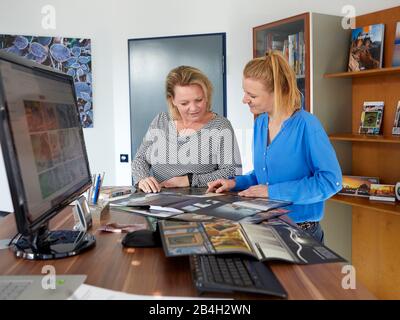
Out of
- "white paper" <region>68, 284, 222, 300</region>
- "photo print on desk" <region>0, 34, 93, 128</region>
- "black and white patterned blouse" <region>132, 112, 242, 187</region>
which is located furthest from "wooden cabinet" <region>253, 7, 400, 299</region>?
"white paper" <region>68, 284, 222, 300</region>

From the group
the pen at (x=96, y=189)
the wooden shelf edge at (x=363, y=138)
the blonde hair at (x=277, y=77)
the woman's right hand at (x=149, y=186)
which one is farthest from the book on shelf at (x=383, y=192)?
the pen at (x=96, y=189)

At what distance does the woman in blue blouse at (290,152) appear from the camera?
1580 mm

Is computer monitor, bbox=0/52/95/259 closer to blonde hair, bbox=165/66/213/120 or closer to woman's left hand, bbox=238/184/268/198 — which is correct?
woman's left hand, bbox=238/184/268/198

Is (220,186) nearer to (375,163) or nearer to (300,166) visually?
(300,166)

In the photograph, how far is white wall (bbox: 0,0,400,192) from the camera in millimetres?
3812

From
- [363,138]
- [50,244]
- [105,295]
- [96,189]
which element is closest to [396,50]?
[363,138]

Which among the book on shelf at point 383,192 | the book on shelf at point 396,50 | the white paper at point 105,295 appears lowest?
the book on shelf at point 383,192

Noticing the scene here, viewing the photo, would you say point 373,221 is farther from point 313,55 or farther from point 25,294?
point 25,294

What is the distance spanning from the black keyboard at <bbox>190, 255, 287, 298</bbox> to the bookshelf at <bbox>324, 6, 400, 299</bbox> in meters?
2.02

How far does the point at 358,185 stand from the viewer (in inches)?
118

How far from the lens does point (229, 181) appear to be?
1.75m

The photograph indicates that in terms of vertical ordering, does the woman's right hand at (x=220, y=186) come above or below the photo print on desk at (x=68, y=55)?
below

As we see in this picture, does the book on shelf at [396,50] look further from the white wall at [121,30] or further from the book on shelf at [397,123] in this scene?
the white wall at [121,30]

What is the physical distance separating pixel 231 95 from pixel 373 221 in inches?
61.6
